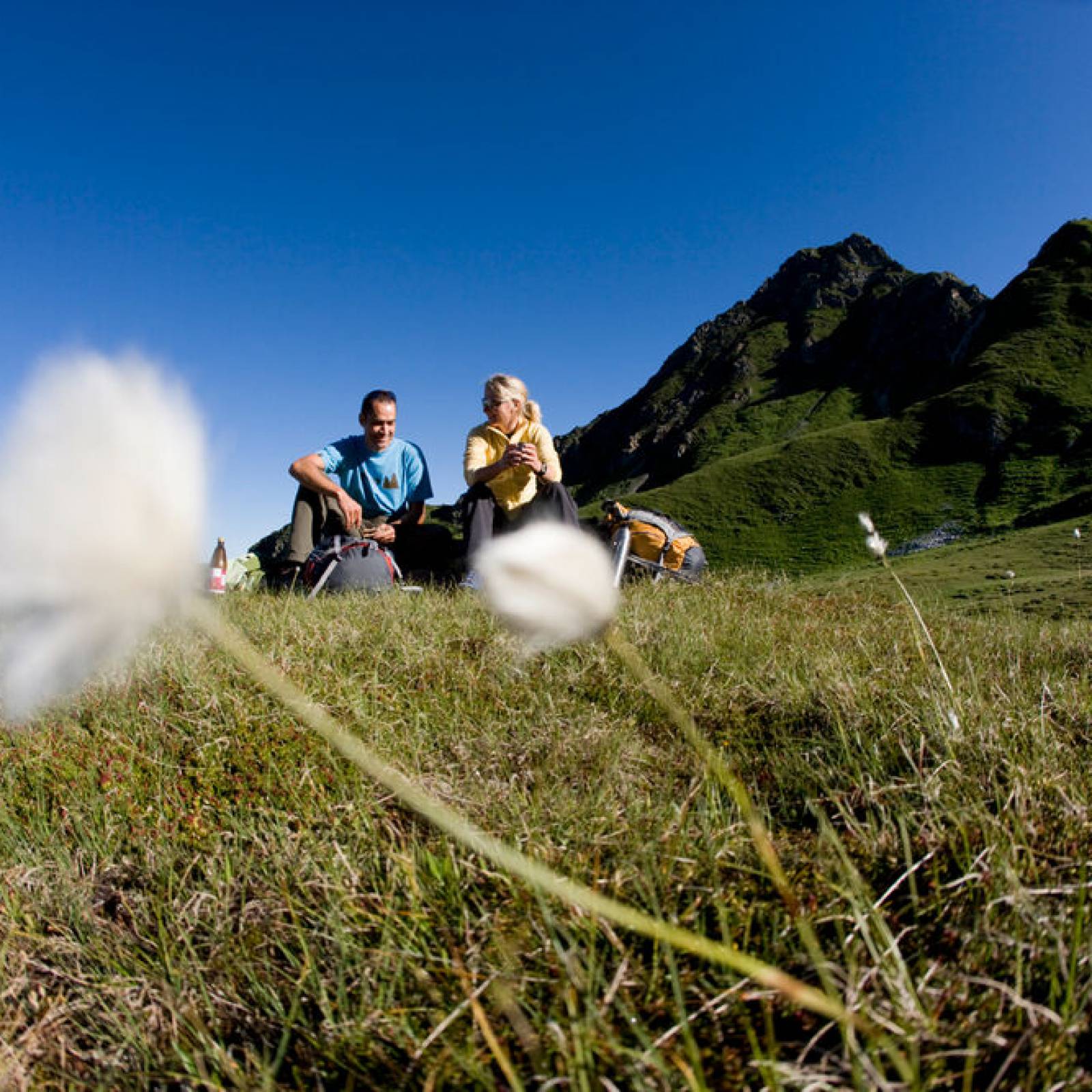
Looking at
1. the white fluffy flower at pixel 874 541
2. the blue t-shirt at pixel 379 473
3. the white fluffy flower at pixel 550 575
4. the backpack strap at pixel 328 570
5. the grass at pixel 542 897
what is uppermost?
the blue t-shirt at pixel 379 473

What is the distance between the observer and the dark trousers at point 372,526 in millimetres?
8883

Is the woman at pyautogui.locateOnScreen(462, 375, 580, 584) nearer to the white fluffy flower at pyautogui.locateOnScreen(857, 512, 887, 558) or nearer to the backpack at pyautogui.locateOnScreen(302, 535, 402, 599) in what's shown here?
the backpack at pyautogui.locateOnScreen(302, 535, 402, 599)

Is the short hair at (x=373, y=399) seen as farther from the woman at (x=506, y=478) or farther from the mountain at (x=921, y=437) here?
the mountain at (x=921, y=437)

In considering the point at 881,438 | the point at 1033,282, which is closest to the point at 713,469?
the point at 881,438

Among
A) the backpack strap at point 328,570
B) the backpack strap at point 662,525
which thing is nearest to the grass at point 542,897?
the backpack strap at point 328,570

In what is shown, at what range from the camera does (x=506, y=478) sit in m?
9.05

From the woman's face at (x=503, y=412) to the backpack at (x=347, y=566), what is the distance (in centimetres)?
246

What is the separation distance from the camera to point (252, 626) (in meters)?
4.72

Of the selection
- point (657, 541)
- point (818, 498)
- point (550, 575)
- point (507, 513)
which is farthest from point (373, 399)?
point (818, 498)

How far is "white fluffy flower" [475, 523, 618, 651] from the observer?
2645mm

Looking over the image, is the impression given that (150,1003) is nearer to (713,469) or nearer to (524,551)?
(524,551)

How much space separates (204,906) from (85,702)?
2051 millimetres

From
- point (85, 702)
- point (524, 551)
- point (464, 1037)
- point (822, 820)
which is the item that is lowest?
point (464, 1037)

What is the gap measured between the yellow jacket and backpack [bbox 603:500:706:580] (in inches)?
47.9
